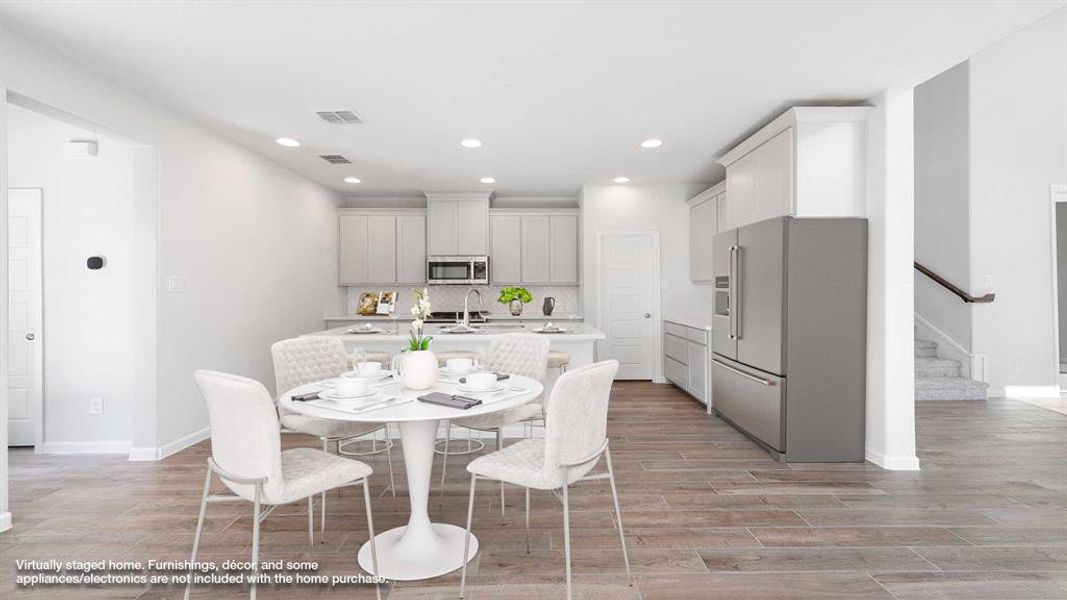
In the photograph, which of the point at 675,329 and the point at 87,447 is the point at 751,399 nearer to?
the point at 675,329

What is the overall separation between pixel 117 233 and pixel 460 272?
3.77m

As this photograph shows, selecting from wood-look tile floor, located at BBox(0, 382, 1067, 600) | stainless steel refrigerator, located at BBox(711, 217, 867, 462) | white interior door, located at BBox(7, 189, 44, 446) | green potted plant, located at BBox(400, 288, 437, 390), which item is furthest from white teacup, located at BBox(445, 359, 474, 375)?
white interior door, located at BBox(7, 189, 44, 446)

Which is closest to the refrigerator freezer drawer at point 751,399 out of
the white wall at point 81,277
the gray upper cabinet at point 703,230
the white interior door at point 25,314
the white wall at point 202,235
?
the gray upper cabinet at point 703,230

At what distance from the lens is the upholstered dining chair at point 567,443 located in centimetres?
195

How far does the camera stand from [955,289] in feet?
18.9

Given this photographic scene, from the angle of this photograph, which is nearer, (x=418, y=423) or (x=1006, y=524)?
(x=418, y=423)

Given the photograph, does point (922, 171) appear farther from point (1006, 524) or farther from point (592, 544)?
point (592, 544)

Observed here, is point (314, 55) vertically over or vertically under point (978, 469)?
over

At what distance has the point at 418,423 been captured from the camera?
2379 mm

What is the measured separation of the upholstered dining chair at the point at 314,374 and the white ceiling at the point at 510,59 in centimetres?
171

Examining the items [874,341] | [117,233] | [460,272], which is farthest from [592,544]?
[460,272]

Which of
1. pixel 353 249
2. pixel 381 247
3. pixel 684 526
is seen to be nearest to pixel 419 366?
pixel 684 526

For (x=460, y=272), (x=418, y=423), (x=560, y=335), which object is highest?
(x=460, y=272)

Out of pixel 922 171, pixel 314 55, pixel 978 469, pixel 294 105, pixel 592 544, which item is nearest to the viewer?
pixel 592 544
